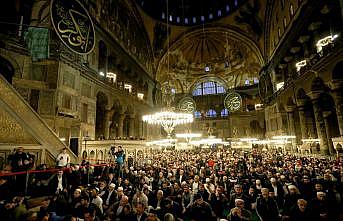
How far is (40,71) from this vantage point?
28.4ft

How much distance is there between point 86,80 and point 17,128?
603 cm

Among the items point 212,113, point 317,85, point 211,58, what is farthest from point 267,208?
point 212,113

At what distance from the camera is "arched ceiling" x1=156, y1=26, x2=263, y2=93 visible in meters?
23.5

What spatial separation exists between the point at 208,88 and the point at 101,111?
19562mm

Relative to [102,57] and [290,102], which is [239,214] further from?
[290,102]

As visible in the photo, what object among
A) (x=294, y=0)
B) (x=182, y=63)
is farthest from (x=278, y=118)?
(x=182, y=63)

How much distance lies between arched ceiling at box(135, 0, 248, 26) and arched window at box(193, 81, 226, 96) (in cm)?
975

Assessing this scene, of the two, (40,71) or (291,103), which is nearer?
(40,71)

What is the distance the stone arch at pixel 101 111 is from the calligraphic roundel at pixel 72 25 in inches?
167

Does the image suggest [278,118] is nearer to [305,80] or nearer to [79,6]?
[305,80]

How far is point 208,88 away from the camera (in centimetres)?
3069

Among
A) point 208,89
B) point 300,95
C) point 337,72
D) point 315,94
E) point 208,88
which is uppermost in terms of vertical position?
point 208,88

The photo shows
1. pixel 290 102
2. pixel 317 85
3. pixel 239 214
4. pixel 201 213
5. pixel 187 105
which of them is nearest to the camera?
pixel 239 214

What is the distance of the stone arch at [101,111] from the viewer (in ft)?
43.5
